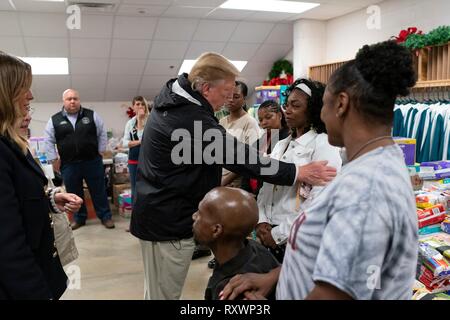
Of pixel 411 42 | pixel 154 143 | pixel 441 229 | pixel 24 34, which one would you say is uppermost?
pixel 24 34

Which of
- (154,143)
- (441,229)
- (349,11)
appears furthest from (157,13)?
(441,229)

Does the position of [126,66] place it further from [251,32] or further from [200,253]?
[200,253]

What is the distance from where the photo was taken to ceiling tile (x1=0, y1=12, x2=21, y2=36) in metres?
5.86

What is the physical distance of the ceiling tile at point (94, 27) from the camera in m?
6.11

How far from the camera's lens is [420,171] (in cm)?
251

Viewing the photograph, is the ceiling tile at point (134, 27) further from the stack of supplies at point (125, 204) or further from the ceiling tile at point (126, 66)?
the stack of supplies at point (125, 204)

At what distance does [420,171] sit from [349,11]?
179 inches

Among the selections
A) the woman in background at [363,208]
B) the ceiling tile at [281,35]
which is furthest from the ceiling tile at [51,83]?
the woman in background at [363,208]

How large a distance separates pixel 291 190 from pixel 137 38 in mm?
5651

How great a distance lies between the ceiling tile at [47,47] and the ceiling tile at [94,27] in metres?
0.30

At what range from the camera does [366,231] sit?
31.0 inches

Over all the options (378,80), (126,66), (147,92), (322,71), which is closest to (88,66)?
(126,66)

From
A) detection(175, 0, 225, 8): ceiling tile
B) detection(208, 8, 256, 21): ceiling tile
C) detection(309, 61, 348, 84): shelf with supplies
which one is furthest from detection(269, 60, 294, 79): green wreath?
detection(175, 0, 225, 8): ceiling tile

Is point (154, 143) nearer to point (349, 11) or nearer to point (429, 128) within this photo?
point (429, 128)
